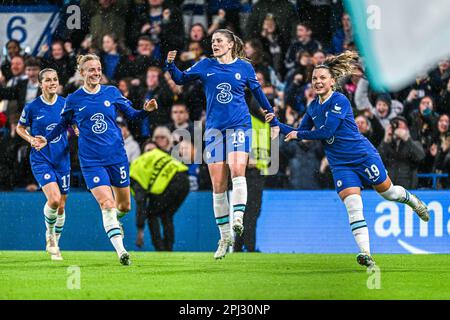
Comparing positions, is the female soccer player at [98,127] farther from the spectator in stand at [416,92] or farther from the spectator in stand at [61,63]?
the spectator in stand at [416,92]

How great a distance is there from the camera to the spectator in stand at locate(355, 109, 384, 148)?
54.4 ft

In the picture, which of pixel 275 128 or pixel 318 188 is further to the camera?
pixel 318 188

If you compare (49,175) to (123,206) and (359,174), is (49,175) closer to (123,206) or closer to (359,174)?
(123,206)

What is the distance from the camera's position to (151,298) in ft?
29.7

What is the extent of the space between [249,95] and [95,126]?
15.7 feet

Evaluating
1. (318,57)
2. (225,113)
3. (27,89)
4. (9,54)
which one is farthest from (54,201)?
(9,54)

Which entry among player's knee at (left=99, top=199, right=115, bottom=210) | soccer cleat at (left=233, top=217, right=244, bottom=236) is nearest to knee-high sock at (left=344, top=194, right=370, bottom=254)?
soccer cleat at (left=233, top=217, right=244, bottom=236)

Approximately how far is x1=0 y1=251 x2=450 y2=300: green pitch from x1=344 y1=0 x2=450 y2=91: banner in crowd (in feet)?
15.7

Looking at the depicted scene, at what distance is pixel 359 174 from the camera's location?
453 inches

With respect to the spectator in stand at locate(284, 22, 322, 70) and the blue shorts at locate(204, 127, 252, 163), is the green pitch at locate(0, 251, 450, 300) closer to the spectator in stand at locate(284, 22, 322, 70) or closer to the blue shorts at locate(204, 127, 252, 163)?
the blue shorts at locate(204, 127, 252, 163)

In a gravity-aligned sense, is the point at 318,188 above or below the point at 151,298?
above

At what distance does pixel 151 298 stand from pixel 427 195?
25.8 ft
